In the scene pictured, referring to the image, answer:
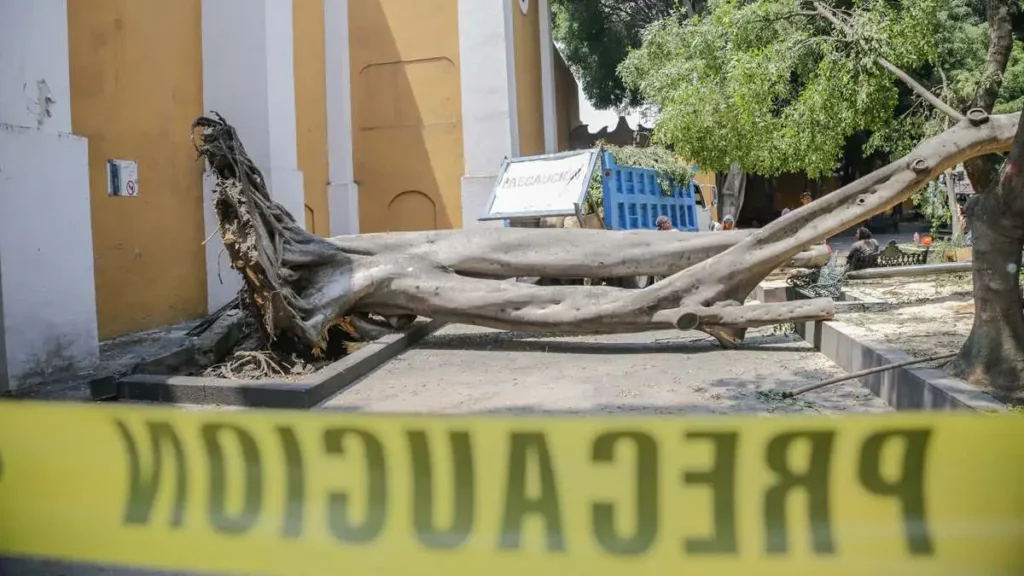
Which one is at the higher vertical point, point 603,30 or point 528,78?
point 603,30

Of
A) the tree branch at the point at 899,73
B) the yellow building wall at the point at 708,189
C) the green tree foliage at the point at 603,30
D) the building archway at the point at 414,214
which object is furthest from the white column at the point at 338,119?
the green tree foliage at the point at 603,30

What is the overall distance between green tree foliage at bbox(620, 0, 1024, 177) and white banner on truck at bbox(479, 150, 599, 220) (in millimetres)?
2503

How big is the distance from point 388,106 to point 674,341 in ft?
30.6

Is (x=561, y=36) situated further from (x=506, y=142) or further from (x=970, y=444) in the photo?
(x=970, y=444)

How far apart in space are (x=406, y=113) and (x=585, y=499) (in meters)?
13.1

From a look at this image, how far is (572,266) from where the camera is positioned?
270 inches

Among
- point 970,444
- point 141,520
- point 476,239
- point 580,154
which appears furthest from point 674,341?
point 141,520

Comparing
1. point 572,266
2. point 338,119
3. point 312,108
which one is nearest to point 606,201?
point 572,266

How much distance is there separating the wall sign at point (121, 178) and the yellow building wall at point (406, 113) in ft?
22.3

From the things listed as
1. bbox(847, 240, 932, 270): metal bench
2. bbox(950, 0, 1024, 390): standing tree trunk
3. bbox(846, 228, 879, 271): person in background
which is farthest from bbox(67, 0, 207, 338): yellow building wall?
bbox(847, 240, 932, 270): metal bench

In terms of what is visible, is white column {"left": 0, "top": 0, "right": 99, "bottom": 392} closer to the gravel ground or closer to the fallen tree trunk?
the fallen tree trunk

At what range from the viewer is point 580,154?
10438 mm

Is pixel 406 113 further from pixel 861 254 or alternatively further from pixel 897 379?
pixel 897 379

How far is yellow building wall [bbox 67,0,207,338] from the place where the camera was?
7.48m
